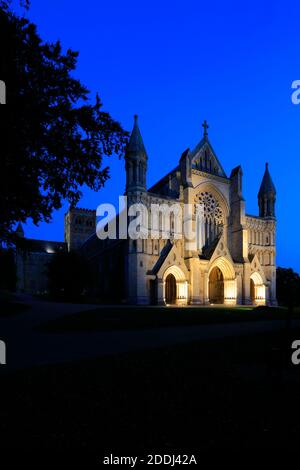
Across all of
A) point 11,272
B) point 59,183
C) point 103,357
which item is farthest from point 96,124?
point 11,272

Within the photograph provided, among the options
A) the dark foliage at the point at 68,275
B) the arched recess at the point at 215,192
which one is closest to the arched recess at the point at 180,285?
the dark foliage at the point at 68,275

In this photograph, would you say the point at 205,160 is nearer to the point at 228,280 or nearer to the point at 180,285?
the point at 228,280

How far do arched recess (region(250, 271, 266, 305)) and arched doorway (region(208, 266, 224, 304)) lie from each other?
470 centimetres

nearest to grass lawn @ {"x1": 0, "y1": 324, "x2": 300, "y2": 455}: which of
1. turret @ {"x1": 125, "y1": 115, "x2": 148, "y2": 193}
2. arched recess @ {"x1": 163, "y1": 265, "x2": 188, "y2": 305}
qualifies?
arched recess @ {"x1": 163, "y1": 265, "x2": 188, "y2": 305}

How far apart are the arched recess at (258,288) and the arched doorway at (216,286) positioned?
4699mm

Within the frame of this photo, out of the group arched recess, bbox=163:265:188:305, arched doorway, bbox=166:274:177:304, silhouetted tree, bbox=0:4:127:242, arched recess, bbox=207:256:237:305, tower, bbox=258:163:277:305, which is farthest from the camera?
tower, bbox=258:163:277:305

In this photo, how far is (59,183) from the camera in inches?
412

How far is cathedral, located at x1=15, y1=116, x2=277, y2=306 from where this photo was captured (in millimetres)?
39281

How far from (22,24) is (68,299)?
34.4m

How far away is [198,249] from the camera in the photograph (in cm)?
4459

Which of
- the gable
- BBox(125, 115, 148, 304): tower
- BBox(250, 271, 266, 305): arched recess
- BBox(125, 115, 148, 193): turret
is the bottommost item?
BBox(250, 271, 266, 305): arched recess

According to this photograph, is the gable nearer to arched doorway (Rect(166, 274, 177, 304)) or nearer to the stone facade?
the stone facade

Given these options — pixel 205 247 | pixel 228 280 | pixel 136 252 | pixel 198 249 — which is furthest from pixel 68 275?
pixel 228 280
